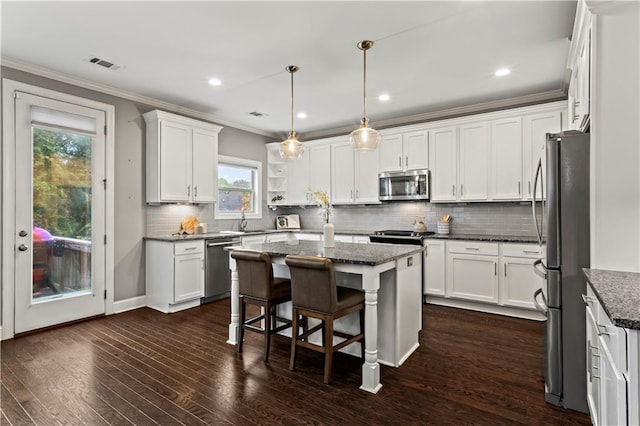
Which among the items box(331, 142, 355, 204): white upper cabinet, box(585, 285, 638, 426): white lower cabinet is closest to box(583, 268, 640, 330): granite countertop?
box(585, 285, 638, 426): white lower cabinet

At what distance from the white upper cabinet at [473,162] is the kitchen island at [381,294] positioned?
6.61 ft

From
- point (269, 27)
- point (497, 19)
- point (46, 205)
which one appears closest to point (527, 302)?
point (497, 19)

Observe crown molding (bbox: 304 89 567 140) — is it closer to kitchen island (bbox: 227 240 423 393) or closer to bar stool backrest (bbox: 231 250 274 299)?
kitchen island (bbox: 227 240 423 393)

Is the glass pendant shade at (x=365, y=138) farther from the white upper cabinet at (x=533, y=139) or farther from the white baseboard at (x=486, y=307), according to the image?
the white baseboard at (x=486, y=307)

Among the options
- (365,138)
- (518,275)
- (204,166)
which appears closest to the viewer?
(365,138)

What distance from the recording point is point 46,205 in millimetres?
3746

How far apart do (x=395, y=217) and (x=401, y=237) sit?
91 cm

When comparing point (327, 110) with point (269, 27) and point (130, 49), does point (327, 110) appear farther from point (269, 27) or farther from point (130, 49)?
point (130, 49)

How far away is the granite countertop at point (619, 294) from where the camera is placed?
1.21 m

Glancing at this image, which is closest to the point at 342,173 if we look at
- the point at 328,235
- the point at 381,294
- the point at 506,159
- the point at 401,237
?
the point at 401,237

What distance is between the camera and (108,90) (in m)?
4.23

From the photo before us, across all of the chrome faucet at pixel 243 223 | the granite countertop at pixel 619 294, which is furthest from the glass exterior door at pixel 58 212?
the granite countertop at pixel 619 294

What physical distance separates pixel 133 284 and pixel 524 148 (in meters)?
5.34

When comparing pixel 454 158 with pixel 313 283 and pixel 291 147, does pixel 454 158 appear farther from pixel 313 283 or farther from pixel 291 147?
pixel 313 283
